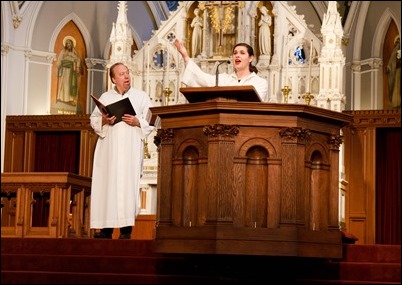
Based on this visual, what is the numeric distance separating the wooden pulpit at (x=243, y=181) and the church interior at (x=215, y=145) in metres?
0.01

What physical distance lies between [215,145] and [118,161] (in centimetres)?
231

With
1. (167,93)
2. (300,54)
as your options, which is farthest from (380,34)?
(167,93)

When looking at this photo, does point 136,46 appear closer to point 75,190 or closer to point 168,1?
point 168,1

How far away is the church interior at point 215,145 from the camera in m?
7.60

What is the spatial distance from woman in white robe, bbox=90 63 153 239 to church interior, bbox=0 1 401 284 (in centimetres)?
34

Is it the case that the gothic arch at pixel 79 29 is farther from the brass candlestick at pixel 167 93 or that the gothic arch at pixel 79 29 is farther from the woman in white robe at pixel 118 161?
the woman in white robe at pixel 118 161

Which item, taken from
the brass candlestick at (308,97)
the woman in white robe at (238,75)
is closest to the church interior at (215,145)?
the brass candlestick at (308,97)

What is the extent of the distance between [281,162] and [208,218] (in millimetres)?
705

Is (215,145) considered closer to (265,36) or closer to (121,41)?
(265,36)

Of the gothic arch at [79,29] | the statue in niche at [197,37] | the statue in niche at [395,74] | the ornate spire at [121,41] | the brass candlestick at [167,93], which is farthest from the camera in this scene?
the gothic arch at [79,29]

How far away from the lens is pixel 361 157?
1725 centimetres

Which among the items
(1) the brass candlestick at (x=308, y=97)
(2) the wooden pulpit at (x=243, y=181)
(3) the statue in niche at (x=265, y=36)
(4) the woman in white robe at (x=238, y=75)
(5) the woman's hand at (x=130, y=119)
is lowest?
(2) the wooden pulpit at (x=243, y=181)

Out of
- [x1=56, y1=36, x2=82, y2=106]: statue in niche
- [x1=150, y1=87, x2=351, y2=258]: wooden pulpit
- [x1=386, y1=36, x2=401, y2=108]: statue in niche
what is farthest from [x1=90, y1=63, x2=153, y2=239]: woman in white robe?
[x1=56, y1=36, x2=82, y2=106]: statue in niche

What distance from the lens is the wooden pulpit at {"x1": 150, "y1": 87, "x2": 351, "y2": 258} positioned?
7.50 meters
